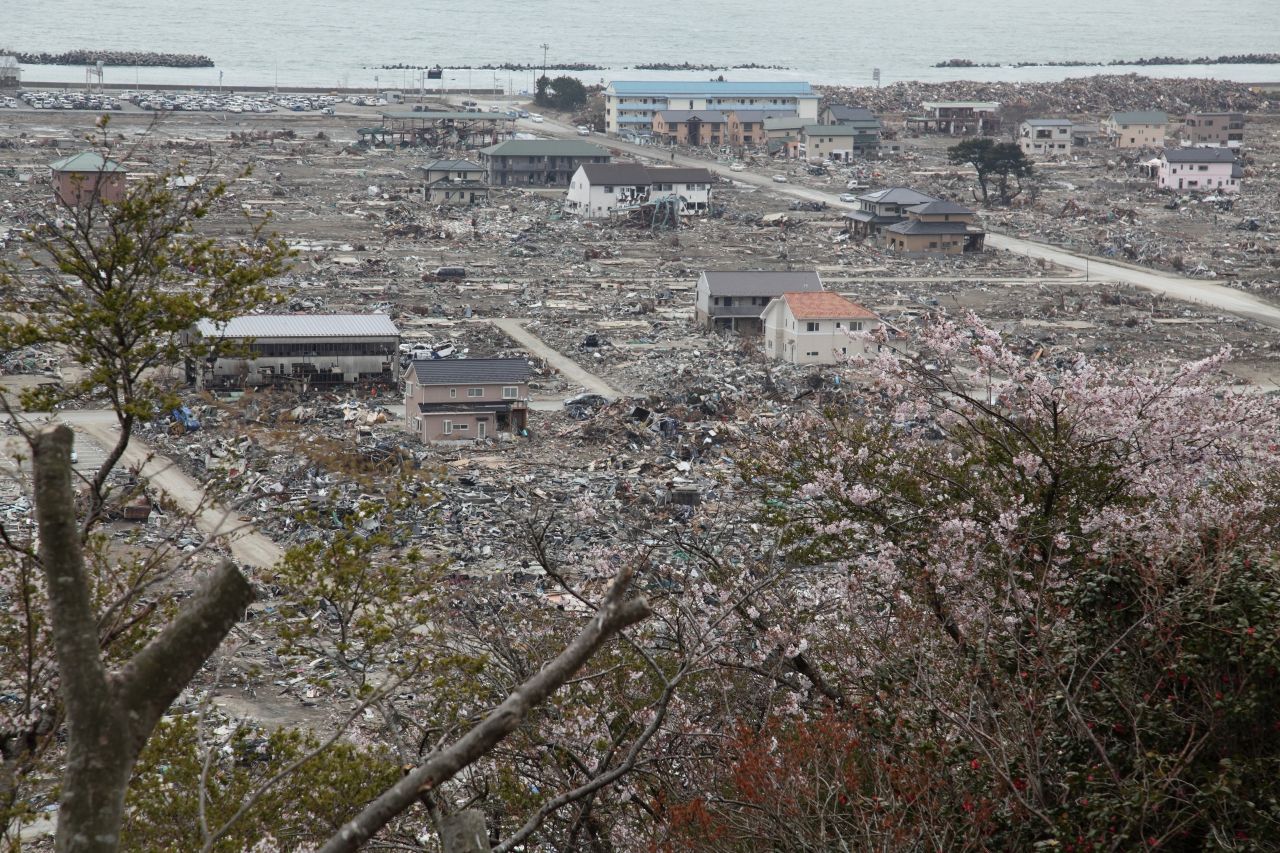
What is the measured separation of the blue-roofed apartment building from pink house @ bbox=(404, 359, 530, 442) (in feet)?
151

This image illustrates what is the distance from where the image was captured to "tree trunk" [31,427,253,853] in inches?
95.4

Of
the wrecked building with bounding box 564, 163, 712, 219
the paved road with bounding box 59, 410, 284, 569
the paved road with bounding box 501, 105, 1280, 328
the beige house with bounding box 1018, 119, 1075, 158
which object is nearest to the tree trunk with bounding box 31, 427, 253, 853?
the paved road with bounding box 59, 410, 284, 569

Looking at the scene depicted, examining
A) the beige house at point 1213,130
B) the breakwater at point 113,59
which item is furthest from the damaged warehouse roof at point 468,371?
the breakwater at point 113,59

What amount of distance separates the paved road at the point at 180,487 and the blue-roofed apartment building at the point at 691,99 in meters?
47.6

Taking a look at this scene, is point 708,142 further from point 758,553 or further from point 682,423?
point 758,553

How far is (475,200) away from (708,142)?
2035 cm

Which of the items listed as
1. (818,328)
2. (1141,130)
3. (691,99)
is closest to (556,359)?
(818,328)

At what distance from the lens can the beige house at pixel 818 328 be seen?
2750 centimetres

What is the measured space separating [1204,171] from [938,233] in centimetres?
1748

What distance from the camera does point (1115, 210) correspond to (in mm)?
48344

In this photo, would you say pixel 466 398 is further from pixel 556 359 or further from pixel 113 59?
pixel 113 59

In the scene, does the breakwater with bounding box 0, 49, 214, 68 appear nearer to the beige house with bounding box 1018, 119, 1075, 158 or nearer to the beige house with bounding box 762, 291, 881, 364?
the beige house with bounding box 1018, 119, 1075, 158

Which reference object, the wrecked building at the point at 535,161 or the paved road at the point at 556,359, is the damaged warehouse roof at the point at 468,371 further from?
the wrecked building at the point at 535,161

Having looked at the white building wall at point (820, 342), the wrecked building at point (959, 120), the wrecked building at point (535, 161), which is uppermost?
the wrecked building at point (959, 120)
